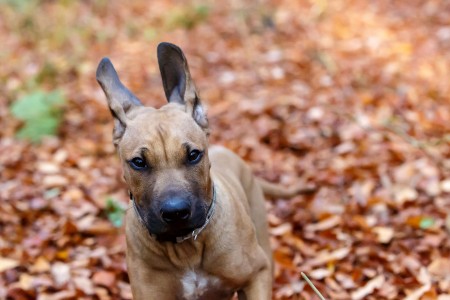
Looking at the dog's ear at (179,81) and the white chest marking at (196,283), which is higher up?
the dog's ear at (179,81)

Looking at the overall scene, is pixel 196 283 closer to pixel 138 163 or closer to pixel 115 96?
pixel 138 163

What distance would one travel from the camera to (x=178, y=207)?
3.73 m

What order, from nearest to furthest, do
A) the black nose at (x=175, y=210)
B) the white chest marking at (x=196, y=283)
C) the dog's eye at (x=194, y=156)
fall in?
1. the black nose at (x=175, y=210)
2. the dog's eye at (x=194, y=156)
3. the white chest marking at (x=196, y=283)

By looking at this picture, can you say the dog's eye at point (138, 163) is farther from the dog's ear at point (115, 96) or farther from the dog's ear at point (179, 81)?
the dog's ear at point (179, 81)

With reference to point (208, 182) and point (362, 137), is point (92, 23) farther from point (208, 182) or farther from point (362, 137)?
point (208, 182)

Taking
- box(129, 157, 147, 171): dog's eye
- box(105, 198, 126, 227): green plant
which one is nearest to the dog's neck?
box(129, 157, 147, 171): dog's eye

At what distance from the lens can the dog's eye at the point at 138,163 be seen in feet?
13.1

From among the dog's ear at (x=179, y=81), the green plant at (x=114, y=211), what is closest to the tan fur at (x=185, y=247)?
the dog's ear at (x=179, y=81)

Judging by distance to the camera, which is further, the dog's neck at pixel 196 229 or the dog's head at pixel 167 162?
the dog's neck at pixel 196 229

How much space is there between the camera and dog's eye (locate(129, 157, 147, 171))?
401 centimetres

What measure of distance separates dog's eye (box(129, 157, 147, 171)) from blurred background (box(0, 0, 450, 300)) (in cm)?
186

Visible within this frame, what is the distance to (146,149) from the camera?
3.98 meters

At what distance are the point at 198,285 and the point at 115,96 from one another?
1.37 metres

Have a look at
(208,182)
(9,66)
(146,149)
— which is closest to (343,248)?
(208,182)
